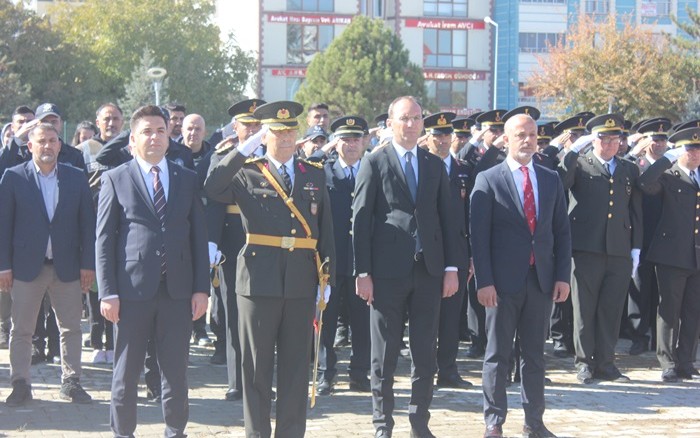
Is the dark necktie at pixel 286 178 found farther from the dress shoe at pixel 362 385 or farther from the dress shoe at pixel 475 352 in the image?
the dress shoe at pixel 475 352

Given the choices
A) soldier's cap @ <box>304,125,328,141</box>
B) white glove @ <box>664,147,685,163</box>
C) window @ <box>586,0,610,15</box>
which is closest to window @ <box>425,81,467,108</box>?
window @ <box>586,0,610,15</box>

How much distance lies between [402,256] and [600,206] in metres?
3.19

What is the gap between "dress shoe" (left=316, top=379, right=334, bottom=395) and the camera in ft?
30.3

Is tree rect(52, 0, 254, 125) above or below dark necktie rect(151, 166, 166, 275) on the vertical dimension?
above

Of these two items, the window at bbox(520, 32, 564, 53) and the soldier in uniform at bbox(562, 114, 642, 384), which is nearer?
the soldier in uniform at bbox(562, 114, 642, 384)

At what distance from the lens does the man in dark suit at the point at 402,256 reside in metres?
7.71

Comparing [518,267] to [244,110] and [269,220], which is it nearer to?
[269,220]

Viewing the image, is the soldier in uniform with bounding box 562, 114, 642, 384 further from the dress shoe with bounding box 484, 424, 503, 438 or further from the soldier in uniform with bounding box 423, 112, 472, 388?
the dress shoe with bounding box 484, 424, 503, 438

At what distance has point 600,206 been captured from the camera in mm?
10094

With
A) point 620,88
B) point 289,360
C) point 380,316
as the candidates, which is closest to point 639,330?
point 380,316

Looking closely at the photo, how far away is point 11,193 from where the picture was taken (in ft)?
28.8

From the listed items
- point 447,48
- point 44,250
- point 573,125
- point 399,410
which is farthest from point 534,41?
point 44,250

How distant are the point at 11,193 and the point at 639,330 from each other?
7.13m

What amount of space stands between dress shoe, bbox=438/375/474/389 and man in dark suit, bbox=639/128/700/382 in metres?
2.14
